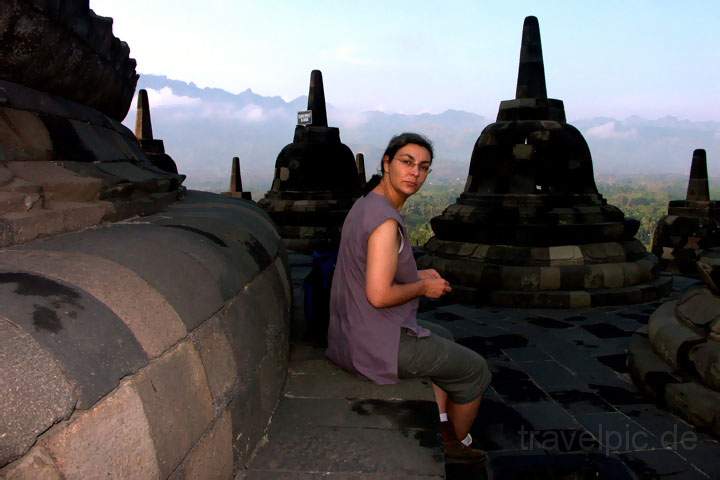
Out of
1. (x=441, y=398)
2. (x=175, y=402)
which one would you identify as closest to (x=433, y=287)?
(x=441, y=398)

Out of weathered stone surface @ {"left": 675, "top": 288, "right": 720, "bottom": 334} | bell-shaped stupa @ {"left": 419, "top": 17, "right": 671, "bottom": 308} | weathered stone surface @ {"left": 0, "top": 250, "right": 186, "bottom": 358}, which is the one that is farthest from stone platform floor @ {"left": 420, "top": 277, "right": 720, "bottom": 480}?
weathered stone surface @ {"left": 0, "top": 250, "right": 186, "bottom": 358}

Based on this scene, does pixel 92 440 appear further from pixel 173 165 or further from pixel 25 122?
pixel 173 165

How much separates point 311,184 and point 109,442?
10596mm

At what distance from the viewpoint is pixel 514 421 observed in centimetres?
392

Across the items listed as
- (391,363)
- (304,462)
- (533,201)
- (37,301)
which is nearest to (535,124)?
(533,201)

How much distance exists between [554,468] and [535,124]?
6.37 meters

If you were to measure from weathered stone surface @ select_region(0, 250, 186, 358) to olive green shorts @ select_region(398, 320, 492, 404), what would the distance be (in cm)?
121

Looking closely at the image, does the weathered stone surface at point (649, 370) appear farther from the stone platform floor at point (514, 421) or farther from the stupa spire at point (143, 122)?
the stupa spire at point (143, 122)

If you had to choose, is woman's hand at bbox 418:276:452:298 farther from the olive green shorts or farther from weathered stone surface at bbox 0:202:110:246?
weathered stone surface at bbox 0:202:110:246

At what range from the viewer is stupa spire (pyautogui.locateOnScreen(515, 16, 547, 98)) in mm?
8836

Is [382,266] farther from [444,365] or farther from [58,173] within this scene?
[58,173]

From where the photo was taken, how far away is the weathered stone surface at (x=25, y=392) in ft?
3.37

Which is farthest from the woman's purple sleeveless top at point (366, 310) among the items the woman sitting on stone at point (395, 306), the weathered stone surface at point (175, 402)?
the weathered stone surface at point (175, 402)

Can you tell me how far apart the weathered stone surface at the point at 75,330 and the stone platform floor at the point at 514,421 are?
0.80 meters
